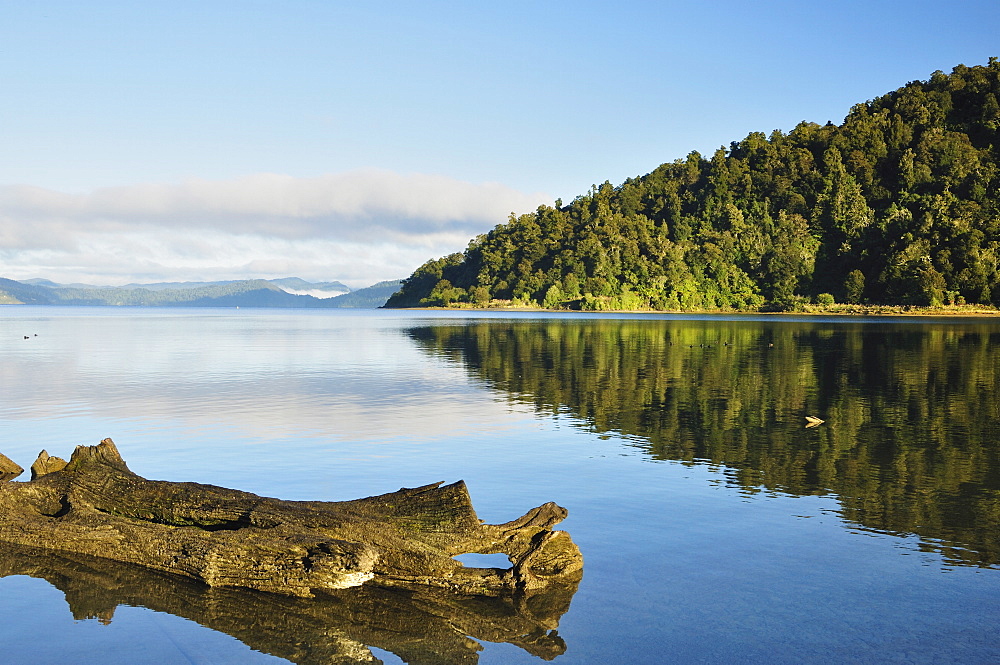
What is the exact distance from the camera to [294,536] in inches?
405

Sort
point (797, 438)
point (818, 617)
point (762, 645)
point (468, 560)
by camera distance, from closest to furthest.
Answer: point (762, 645) → point (818, 617) → point (468, 560) → point (797, 438)

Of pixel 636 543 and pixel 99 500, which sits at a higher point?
pixel 99 500

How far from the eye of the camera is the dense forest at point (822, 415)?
49.9ft

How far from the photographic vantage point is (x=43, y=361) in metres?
47.7

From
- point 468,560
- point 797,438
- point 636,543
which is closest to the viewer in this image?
point 468,560

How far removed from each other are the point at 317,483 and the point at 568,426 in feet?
33.4

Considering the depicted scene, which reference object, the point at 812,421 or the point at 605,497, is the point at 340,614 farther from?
the point at 812,421

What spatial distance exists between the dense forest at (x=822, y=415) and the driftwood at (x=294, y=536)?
261 inches

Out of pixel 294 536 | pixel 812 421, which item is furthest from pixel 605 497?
pixel 812 421

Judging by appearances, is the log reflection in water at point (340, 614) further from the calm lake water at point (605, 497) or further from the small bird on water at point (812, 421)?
the small bird on water at point (812, 421)

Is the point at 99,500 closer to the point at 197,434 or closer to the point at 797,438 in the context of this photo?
the point at 197,434

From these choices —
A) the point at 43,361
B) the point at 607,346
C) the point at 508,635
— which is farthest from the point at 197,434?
the point at 607,346

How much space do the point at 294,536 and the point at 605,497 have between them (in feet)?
23.7

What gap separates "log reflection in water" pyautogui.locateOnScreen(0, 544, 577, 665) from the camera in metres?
8.69
